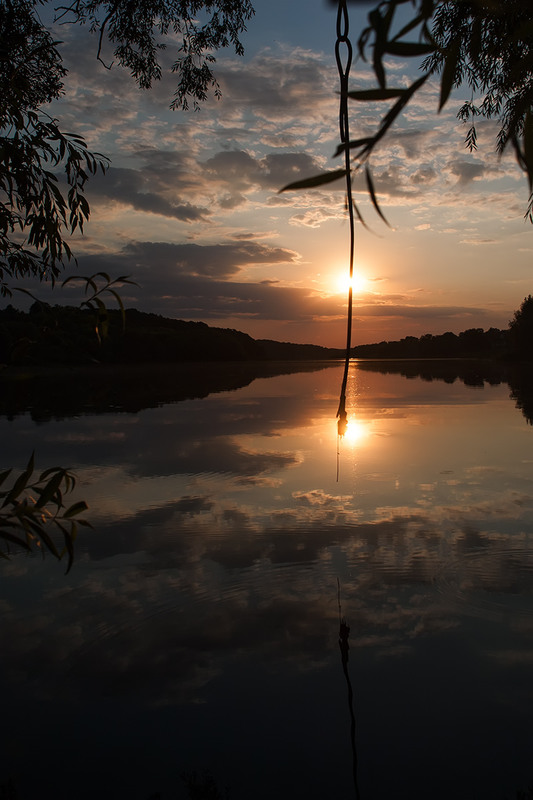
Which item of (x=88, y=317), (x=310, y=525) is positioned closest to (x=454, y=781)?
(x=88, y=317)

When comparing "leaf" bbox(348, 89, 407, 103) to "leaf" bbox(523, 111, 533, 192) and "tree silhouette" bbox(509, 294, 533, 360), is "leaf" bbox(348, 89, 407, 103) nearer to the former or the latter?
"leaf" bbox(523, 111, 533, 192)

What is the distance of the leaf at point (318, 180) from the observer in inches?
36.6

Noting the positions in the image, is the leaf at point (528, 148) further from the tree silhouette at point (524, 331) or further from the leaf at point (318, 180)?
the tree silhouette at point (524, 331)

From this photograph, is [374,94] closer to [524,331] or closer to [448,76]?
[448,76]

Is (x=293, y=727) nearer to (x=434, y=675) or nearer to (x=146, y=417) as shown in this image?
(x=434, y=675)

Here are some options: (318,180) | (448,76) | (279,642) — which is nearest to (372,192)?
(318,180)

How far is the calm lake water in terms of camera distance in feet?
9.00

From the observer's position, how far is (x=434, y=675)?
11.1 ft

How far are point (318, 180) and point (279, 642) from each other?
3.37 m

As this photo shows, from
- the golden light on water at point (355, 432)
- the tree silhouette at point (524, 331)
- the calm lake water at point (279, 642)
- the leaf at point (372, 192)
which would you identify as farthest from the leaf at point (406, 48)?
the tree silhouette at point (524, 331)

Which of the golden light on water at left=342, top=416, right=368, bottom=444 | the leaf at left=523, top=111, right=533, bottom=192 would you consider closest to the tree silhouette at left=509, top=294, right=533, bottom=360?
the golden light on water at left=342, top=416, right=368, bottom=444

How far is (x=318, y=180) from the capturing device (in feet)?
3.15

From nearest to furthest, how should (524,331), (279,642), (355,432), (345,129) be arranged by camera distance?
(345,129) < (279,642) < (355,432) < (524,331)

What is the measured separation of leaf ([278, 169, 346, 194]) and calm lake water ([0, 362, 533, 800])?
2534mm
